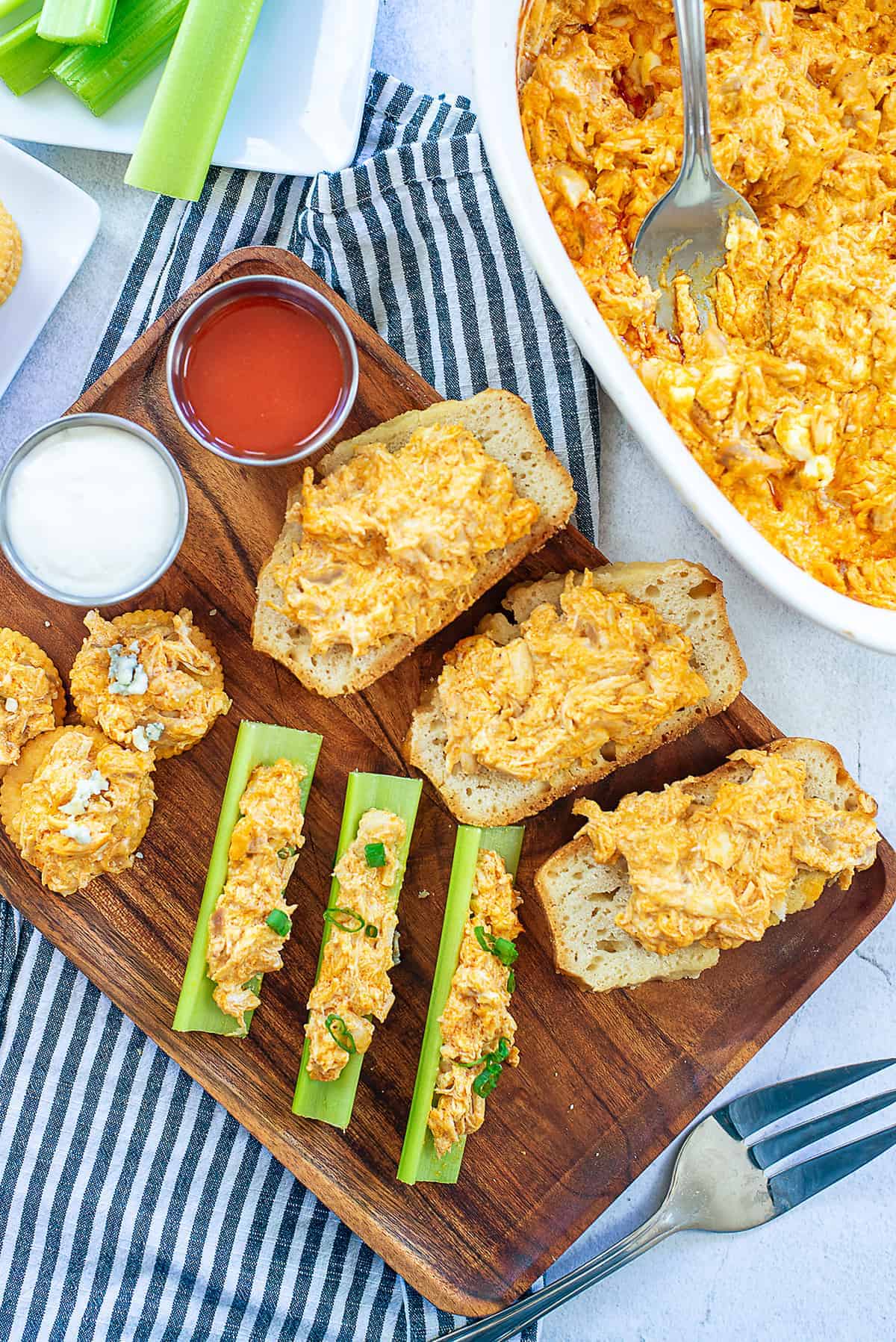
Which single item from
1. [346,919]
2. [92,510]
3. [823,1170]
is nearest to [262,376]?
[92,510]

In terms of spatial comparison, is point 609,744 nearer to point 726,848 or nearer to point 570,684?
point 570,684

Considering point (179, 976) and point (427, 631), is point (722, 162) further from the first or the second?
point (179, 976)

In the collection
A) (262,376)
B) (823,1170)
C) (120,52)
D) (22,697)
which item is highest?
(120,52)

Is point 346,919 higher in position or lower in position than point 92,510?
lower

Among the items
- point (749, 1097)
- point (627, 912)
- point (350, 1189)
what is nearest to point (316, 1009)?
→ point (350, 1189)

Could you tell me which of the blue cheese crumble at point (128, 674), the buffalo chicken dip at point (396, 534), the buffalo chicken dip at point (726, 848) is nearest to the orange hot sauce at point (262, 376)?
the buffalo chicken dip at point (396, 534)
